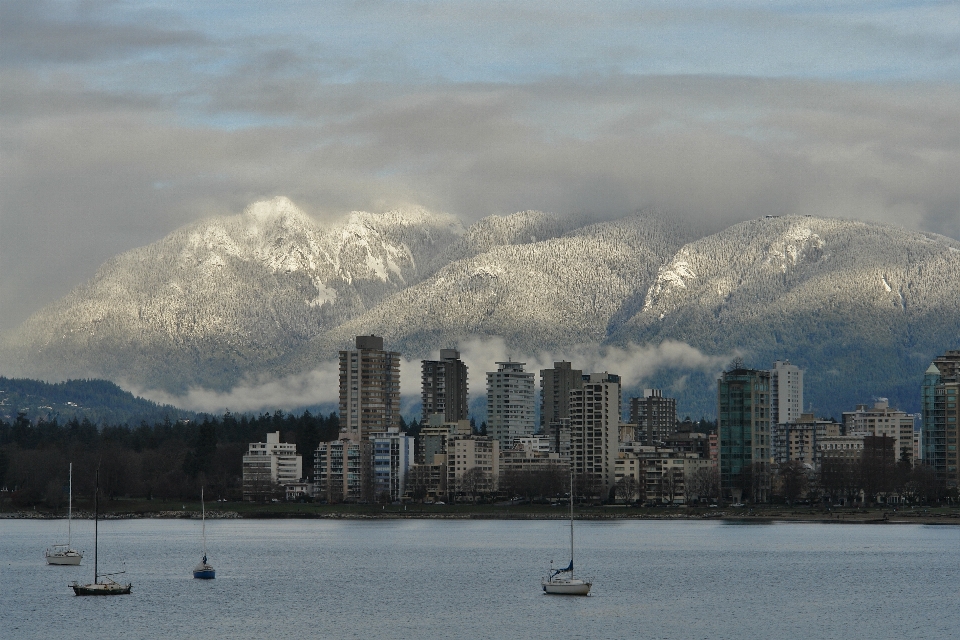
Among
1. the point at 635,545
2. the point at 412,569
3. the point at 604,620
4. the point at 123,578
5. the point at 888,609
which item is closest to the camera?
the point at 604,620

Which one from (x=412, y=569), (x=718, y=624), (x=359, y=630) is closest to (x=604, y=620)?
(x=718, y=624)

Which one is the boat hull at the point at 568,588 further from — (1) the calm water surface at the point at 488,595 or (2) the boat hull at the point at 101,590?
(2) the boat hull at the point at 101,590

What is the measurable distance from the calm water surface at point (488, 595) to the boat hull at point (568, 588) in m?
1.11

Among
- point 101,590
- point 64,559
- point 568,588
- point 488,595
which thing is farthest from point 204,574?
point 568,588

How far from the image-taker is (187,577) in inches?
5822

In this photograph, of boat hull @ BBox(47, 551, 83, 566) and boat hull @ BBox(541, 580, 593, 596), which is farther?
boat hull @ BBox(47, 551, 83, 566)

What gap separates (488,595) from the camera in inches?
5167

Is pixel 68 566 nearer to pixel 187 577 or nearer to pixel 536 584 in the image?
pixel 187 577

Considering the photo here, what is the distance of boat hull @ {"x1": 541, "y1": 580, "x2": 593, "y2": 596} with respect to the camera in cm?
12988

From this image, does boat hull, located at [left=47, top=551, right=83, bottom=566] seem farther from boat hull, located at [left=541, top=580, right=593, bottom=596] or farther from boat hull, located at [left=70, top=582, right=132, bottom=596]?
boat hull, located at [left=541, top=580, right=593, bottom=596]

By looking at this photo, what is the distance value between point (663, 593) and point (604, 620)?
20.6 meters

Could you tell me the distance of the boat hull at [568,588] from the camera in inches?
5113

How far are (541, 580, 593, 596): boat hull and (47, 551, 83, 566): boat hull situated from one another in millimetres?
56814

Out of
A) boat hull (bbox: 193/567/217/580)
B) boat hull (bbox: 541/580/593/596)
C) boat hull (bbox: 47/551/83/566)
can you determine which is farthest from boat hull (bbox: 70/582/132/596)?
boat hull (bbox: 47/551/83/566)
